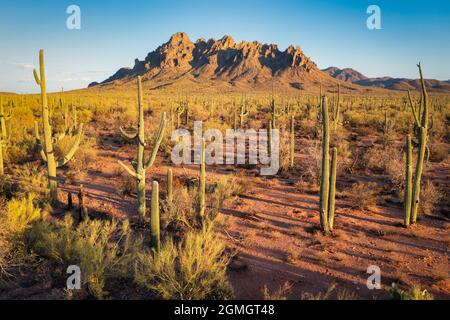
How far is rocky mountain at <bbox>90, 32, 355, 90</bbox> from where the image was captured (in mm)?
99562

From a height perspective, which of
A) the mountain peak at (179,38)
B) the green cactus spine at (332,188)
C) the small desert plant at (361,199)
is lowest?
the small desert plant at (361,199)

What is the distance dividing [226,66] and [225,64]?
208cm

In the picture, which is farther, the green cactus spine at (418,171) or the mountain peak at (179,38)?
the mountain peak at (179,38)

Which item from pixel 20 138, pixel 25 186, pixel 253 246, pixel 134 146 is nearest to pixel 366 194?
pixel 253 246

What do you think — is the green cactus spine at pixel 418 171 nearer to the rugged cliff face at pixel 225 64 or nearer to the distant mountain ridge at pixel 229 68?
the distant mountain ridge at pixel 229 68

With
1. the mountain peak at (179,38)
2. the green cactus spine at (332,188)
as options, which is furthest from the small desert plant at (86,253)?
the mountain peak at (179,38)

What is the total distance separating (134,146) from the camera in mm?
16797

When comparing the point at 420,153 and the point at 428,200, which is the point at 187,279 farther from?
the point at 428,200

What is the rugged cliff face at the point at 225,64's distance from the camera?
104m

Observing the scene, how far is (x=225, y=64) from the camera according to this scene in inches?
4587

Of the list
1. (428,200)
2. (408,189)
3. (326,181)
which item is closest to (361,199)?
(408,189)

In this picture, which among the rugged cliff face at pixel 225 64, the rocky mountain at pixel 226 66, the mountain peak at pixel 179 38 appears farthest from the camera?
the mountain peak at pixel 179 38
